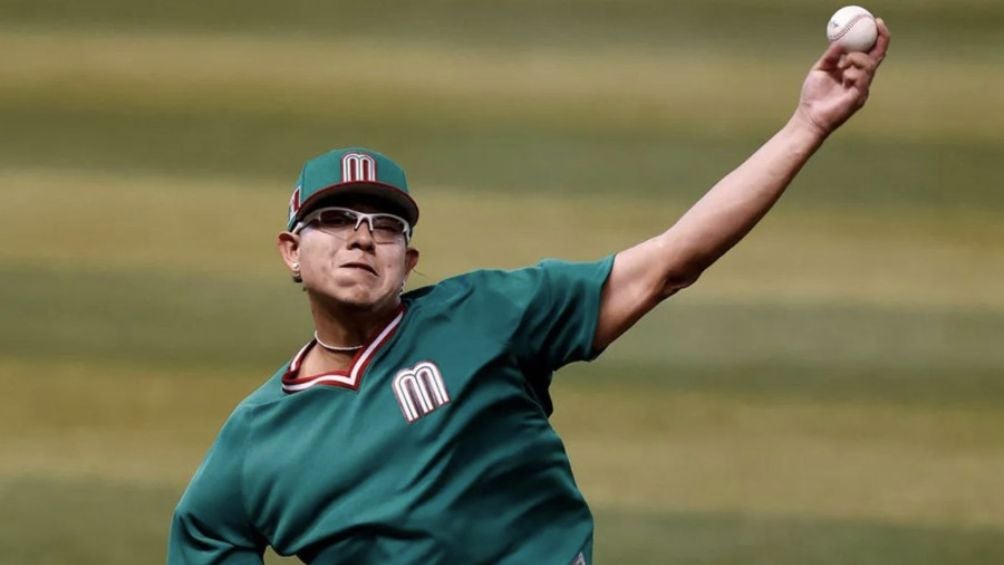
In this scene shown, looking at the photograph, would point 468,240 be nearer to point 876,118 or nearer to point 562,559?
point 876,118

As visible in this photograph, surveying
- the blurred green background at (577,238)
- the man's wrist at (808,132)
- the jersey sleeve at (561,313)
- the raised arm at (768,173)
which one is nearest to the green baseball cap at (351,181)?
the jersey sleeve at (561,313)

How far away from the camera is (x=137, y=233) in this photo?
158 inches

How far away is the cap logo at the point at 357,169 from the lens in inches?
97.0

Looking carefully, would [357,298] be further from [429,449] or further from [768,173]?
[768,173]

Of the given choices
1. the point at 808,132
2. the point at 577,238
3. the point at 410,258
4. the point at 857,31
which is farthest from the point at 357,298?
the point at 577,238

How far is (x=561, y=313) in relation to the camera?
239 centimetres

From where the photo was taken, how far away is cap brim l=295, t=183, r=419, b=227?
2455 millimetres

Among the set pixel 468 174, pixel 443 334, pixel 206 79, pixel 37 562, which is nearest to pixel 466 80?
pixel 468 174

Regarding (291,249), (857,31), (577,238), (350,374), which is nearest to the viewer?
(857,31)

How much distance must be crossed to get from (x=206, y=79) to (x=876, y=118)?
4.93 feet

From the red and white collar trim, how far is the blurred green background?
1.41 m

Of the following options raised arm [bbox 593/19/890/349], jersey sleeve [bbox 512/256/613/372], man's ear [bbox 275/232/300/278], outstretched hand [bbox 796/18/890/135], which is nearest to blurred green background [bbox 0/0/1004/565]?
man's ear [bbox 275/232/300/278]

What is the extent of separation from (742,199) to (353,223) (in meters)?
0.55

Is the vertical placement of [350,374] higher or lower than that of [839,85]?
lower
